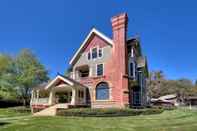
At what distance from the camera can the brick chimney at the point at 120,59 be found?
1158 inches

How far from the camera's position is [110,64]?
31.4 metres

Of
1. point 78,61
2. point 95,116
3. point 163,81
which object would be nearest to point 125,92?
point 95,116

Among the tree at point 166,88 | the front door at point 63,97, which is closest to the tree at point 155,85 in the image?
the tree at point 166,88

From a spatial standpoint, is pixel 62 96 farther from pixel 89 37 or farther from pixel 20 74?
pixel 20 74

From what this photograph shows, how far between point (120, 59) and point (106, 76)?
308 centimetres

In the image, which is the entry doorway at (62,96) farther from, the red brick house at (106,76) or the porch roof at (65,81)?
the porch roof at (65,81)

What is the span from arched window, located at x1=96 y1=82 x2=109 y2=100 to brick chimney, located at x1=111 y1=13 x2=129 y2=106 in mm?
1432

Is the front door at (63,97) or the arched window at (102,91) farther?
the front door at (63,97)

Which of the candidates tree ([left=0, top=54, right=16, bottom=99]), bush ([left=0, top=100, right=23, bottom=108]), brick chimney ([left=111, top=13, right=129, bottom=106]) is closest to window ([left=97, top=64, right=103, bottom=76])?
brick chimney ([left=111, top=13, right=129, bottom=106])

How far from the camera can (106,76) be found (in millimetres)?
31406

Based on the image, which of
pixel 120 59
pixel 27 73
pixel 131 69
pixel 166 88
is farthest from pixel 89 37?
pixel 166 88

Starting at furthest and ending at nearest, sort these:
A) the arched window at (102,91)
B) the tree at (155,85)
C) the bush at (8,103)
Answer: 1. the tree at (155,85)
2. the bush at (8,103)
3. the arched window at (102,91)

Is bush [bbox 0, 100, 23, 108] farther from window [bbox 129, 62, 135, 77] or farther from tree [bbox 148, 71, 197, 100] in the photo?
tree [bbox 148, 71, 197, 100]

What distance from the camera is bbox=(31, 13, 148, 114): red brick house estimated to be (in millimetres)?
29984
